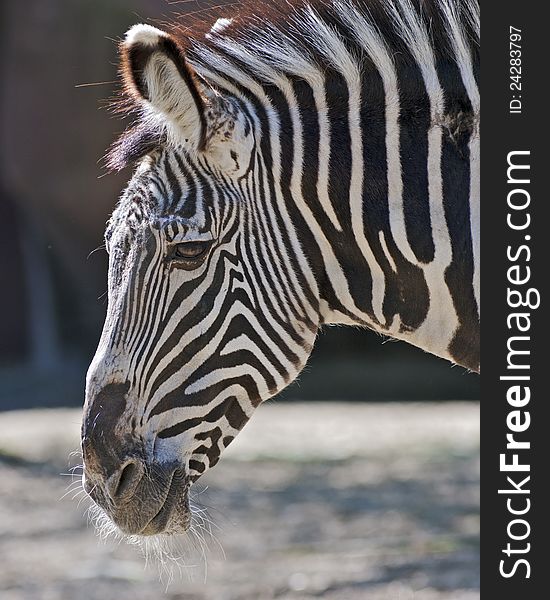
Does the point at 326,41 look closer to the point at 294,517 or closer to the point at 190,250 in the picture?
the point at 190,250

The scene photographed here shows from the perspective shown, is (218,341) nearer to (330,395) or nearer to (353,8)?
(353,8)

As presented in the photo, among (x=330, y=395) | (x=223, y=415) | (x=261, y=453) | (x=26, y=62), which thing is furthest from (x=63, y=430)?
(x=223, y=415)

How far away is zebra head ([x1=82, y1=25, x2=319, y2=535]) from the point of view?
299 cm

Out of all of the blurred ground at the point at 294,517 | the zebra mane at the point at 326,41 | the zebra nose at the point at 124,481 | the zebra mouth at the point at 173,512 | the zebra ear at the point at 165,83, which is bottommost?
the blurred ground at the point at 294,517

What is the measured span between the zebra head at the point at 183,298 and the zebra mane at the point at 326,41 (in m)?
0.10

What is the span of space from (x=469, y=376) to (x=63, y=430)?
5.56 meters

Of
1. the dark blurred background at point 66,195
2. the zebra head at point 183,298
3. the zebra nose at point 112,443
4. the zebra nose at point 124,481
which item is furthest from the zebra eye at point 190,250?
the dark blurred background at point 66,195

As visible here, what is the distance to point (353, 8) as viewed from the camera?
3.10 m

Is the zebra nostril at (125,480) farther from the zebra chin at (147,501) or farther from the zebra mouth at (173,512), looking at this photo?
the zebra mouth at (173,512)

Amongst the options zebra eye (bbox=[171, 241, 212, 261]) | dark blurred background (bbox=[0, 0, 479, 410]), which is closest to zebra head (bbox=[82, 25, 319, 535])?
zebra eye (bbox=[171, 241, 212, 261])

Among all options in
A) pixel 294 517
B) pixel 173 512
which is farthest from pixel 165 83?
pixel 294 517

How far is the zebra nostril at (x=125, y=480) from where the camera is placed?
3.03 m

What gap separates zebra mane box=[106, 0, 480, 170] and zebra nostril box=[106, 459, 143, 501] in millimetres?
916

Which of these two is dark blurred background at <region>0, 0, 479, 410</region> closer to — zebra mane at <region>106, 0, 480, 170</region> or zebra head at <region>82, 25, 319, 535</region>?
zebra mane at <region>106, 0, 480, 170</region>
